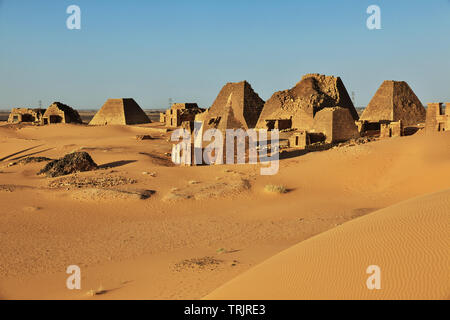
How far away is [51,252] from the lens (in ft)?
27.9

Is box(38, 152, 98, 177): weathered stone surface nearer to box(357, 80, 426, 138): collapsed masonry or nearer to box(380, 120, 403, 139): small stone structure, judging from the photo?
box(380, 120, 403, 139): small stone structure

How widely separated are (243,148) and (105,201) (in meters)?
8.10

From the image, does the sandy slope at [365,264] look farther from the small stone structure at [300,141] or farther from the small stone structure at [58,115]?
the small stone structure at [58,115]

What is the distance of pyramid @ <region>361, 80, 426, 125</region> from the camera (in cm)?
3447

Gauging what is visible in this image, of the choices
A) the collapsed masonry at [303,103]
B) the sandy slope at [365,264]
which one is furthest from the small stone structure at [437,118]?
the sandy slope at [365,264]

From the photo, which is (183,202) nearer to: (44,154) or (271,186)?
(271,186)

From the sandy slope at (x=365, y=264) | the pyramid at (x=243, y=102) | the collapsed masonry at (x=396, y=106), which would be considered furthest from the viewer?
the pyramid at (x=243, y=102)

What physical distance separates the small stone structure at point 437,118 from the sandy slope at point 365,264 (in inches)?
793

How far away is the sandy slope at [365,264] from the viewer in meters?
3.96

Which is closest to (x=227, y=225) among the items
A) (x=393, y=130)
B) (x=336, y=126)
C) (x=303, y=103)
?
(x=336, y=126)

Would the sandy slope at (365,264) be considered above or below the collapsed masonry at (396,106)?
below

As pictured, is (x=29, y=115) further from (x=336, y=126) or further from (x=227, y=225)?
(x=227, y=225)

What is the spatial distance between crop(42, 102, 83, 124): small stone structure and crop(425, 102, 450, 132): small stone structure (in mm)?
34632

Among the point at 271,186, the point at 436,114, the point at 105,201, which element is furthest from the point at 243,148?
the point at 436,114
